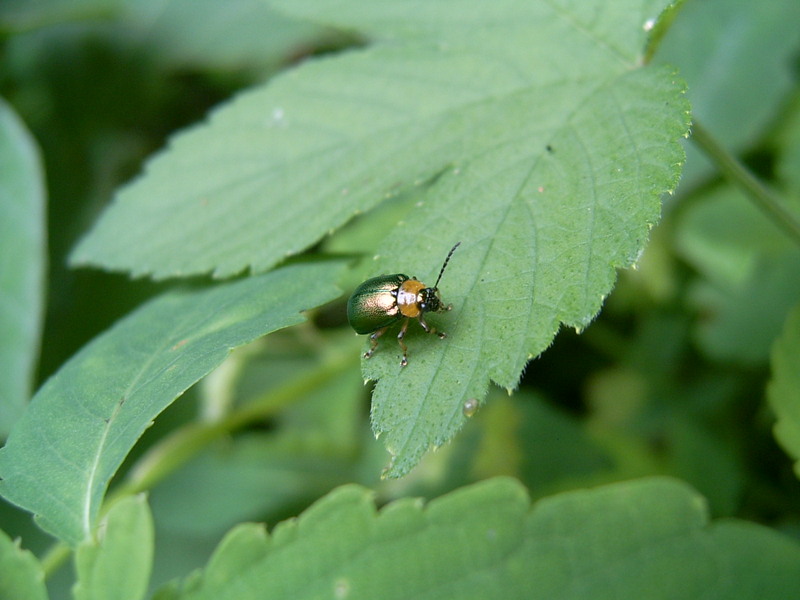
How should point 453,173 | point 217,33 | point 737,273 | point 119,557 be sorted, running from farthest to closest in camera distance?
point 217,33
point 737,273
point 453,173
point 119,557

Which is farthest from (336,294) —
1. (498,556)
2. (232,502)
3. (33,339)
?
(232,502)

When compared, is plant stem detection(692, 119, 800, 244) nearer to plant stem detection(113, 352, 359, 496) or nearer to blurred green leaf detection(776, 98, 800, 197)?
blurred green leaf detection(776, 98, 800, 197)

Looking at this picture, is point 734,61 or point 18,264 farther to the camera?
point 734,61

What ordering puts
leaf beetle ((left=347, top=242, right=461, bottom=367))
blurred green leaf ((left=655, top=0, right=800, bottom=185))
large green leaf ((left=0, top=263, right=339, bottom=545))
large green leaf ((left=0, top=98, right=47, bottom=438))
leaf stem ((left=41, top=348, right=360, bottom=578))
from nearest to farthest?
large green leaf ((left=0, top=263, right=339, bottom=545)) < leaf beetle ((left=347, top=242, right=461, bottom=367)) < leaf stem ((left=41, top=348, right=360, bottom=578)) < large green leaf ((left=0, top=98, right=47, bottom=438)) < blurred green leaf ((left=655, top=0, right=800, bottom=185))

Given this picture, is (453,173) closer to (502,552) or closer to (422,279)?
(422,279)

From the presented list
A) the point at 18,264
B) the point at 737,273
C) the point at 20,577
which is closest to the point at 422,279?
the point at 20,577

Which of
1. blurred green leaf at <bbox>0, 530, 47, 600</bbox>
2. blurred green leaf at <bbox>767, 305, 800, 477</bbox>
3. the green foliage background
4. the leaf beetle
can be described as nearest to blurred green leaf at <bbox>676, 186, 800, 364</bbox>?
the green foliage background

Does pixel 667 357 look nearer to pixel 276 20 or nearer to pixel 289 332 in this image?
pixel 289 332
